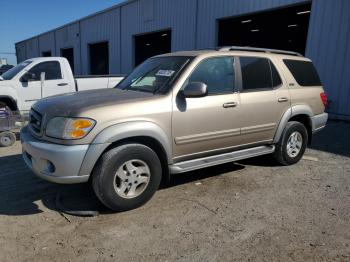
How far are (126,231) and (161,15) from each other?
50.7 feet

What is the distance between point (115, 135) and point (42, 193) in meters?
1.58

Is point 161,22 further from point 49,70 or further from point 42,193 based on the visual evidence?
point 42,193

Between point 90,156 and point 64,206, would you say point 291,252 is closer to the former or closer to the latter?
point 90,156

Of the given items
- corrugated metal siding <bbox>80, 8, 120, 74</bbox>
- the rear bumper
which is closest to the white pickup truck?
the rear bumper

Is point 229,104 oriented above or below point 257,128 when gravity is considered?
above

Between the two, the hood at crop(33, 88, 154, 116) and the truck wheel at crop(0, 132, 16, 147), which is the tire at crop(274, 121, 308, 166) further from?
the truck wheel at crop(0, 132, 16, 147)

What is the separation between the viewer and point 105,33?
23.1 m

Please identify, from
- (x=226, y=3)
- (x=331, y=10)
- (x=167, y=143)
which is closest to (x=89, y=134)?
(x=167, y=143)

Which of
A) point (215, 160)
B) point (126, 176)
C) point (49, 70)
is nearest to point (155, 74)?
point (215, 160)

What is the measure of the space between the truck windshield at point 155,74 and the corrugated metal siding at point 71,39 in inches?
958

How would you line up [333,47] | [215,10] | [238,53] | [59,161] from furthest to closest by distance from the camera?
[215,10], [333,47], [238,53], [59,161]

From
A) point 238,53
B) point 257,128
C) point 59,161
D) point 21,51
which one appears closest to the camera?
point 59,161

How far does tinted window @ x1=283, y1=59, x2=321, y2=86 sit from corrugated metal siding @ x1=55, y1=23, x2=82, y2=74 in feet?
80.8

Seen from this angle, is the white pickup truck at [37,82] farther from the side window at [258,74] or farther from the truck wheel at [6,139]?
the side window at [258,74]
